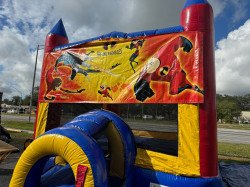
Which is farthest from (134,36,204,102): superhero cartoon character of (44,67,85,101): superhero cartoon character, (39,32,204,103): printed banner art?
(44,67,85,101): superhero cartoon character

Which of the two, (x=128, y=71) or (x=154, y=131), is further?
(x=154, y=131)

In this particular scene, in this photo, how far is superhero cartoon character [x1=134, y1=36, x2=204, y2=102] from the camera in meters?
5.46

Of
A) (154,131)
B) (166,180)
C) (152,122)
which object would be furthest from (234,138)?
(166,180)

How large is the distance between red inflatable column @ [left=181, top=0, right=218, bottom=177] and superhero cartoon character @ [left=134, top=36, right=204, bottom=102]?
268 mm

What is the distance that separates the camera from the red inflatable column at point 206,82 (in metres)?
5.01

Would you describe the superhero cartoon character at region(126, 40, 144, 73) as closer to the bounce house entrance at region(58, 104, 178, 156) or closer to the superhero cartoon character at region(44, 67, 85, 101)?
the bounce house entrance at region(58, 104, 178, 156)

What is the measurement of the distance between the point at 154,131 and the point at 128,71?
1.74 m

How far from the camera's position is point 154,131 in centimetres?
696

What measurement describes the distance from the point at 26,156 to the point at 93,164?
4.12 feet

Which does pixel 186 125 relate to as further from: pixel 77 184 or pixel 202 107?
pixel 77 184

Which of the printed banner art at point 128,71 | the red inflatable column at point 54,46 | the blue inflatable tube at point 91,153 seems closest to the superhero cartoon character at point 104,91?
the printed banner art at point 128,71

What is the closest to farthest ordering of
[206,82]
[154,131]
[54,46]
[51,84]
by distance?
1. [206,82]
2. [154,131]
3. [51,84]
4. [54,46]

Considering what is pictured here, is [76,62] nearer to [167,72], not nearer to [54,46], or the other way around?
[54,46]

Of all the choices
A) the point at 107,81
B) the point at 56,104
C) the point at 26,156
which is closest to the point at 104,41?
the point at 107,81
